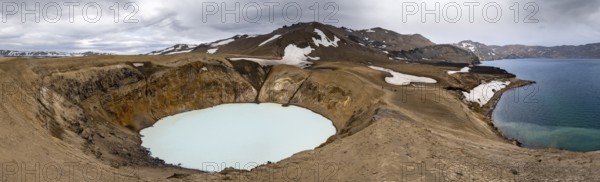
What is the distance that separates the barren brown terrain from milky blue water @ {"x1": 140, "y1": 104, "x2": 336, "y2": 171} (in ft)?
5.53

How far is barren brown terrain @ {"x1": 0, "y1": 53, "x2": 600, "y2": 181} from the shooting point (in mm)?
14586

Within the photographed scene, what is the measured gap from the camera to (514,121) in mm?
42719

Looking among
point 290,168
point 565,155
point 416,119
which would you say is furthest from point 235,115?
point 565,155

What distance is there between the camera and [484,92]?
65.2 m

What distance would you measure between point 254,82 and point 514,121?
34.4 m

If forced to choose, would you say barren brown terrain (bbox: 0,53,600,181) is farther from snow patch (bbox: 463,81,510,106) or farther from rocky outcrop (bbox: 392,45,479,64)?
rocky outcrop (bbox: 392,45,479,64)

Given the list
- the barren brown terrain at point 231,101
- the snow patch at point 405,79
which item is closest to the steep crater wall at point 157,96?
the barren brown terrain at point 231,101

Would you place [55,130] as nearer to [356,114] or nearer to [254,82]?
[356,114]

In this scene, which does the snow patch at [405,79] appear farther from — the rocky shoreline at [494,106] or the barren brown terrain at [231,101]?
the rocky shoreline at [494,106]

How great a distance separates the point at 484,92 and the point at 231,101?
44.6 meters

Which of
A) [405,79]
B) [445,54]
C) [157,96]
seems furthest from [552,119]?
[445,54]

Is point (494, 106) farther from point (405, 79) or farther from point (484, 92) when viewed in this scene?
point (405, 79)

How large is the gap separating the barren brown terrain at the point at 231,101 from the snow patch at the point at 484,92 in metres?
2.81

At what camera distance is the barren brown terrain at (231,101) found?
14.6 meters
